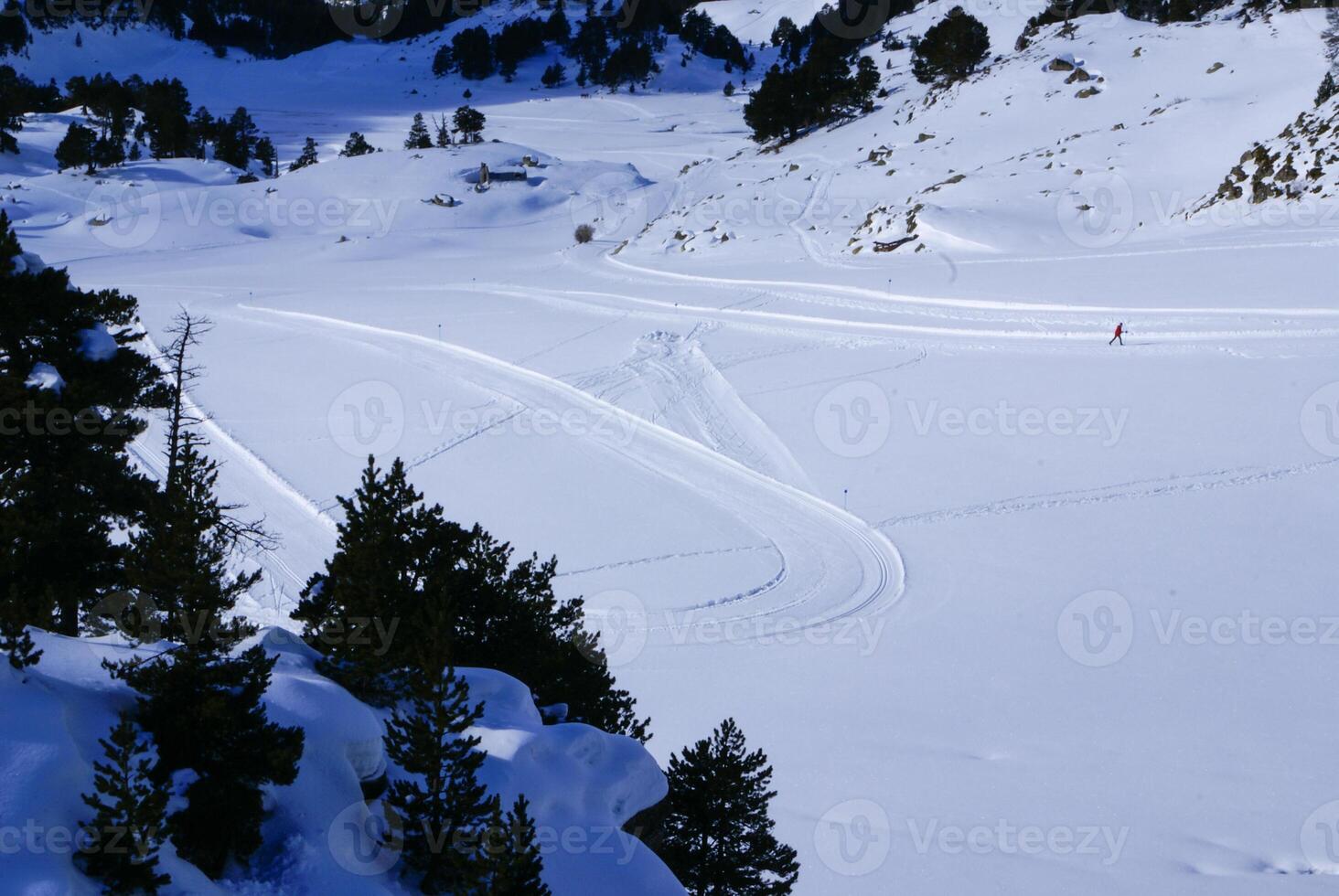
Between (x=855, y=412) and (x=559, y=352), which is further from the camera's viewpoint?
(x=559, y=352)

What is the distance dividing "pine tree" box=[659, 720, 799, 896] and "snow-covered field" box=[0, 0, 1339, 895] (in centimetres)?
190

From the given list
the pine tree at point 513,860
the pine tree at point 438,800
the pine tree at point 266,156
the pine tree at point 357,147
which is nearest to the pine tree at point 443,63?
the pine tree at point 357,147

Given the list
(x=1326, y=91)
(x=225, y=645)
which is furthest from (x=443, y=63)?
(x=225, y=645)

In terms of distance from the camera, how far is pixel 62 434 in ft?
34.1

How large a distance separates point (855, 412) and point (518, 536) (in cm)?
1050

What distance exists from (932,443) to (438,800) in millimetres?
19419

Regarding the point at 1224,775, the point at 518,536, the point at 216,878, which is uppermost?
the point at 216,878

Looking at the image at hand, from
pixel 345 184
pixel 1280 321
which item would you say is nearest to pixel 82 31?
pixel 345 184

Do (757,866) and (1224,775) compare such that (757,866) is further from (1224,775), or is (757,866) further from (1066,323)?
(1066,323)

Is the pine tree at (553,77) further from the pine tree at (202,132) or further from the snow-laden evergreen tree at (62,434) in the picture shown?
the snow-laden evergreen tree at (62,434)

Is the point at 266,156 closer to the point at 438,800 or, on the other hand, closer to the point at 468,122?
the point at 468,122

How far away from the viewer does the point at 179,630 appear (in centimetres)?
810

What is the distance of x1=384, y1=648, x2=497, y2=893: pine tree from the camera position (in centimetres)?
745

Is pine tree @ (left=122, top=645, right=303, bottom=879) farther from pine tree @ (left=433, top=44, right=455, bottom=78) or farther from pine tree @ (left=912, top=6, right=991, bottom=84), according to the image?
pine tree @ (left=433, top=44, right=455, bottom=78)
